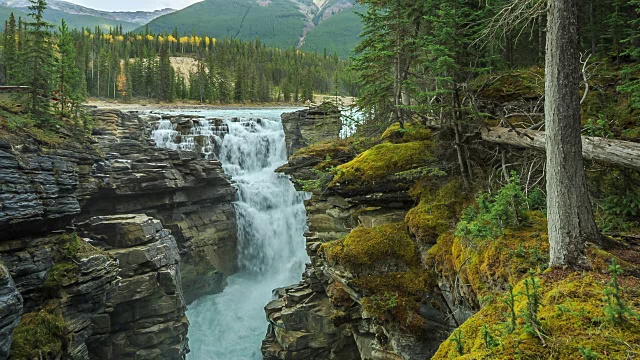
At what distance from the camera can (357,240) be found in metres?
10.5

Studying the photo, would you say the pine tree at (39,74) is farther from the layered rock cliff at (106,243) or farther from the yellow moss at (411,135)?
the yellow moss at (411,135)

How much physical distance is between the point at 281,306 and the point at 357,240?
380 inches

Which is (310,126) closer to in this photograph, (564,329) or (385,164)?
(385,164)

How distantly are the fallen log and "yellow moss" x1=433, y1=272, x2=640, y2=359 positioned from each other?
226cm

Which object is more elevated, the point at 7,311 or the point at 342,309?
the point at 7,311

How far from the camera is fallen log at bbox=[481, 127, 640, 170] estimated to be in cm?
612

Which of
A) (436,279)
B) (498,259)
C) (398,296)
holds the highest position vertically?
(498,259)

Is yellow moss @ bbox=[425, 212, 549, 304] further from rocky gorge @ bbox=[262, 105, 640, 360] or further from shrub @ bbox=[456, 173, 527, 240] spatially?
shrub @ bbox=[456, 173, 527, 240]

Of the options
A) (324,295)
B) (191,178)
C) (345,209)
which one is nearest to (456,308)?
(345,209)

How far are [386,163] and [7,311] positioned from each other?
12.9 m

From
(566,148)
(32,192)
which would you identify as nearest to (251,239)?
(32,192)

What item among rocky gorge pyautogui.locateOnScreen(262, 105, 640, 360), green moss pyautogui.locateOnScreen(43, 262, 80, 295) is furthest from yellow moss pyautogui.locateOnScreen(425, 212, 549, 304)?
green moss pyautogui.locateOnScreen(43, 262, 80, 295)

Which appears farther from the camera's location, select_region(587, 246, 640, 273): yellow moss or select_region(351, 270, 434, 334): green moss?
select_region(351, 270, 434, 334): green moss

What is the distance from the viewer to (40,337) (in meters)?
13.3
